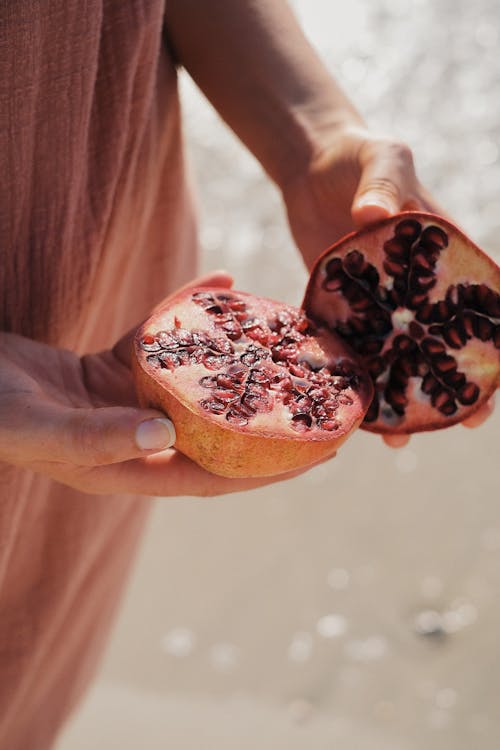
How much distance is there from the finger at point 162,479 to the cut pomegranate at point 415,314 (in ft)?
1.22

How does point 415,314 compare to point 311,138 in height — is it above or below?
below

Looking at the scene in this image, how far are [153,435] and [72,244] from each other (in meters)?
0.40

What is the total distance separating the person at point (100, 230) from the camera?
120cm

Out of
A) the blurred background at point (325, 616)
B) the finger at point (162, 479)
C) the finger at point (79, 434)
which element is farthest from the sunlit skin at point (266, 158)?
the blurred background at point (325, 616)

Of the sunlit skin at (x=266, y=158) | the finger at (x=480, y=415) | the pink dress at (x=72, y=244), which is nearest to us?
the pink dress at (x=72, y=244)

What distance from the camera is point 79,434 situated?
113 centimetres

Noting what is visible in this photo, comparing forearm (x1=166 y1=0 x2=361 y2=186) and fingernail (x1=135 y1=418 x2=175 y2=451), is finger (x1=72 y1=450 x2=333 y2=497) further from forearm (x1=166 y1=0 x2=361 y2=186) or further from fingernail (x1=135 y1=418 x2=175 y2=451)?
forearm (x1=166 y1=0 x2=361 y2=186)

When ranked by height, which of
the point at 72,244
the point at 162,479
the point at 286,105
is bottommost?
the point at 162,479

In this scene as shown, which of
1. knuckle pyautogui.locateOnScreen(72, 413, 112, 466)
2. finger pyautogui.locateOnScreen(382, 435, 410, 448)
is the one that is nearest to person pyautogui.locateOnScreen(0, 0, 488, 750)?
knuckle pyautogui.locateOnScreen(72, 413, 112, 466)

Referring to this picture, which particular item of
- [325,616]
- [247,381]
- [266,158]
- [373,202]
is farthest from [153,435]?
[325,616]

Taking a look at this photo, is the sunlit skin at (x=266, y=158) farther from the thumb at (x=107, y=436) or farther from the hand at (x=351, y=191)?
the thumb at (x=107, y=436)

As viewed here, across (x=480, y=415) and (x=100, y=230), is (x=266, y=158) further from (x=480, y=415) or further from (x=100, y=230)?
(x=480, y=415)

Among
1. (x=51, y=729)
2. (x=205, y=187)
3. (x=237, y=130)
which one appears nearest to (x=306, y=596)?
(x=51, y=729)

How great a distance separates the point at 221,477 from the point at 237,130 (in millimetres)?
762
